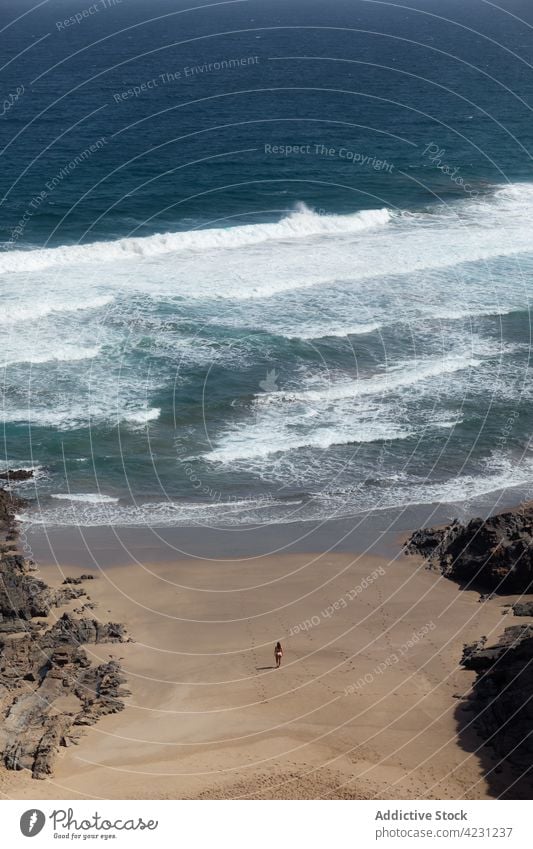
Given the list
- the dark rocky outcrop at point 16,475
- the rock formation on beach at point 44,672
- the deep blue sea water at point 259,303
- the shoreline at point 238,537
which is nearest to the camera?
the rock formation on beach at point 44,672

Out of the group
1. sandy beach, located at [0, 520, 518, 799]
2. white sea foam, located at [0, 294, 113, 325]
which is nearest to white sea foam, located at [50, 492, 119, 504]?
sandy beach, located at [0, 520, 518, 799]

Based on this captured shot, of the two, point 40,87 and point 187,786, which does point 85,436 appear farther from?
point 40,87

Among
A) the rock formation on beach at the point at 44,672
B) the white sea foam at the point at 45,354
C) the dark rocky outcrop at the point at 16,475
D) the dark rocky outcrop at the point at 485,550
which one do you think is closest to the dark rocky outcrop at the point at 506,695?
the dark rocky outcrop at the point at 485,550

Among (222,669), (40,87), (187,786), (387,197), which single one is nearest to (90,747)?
(187,786)

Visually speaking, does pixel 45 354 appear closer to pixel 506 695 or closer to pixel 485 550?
pixel 485 550

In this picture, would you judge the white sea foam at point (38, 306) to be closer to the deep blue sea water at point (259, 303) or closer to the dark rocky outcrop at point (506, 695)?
the deep blue sea water at point (259, 303)

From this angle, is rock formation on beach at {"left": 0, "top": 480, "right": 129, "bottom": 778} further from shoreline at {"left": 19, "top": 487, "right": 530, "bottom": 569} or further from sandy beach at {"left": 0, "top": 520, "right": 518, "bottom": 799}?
shoreline at {"left": 19, "top": 487, "right": 530, "bottom": 569}
